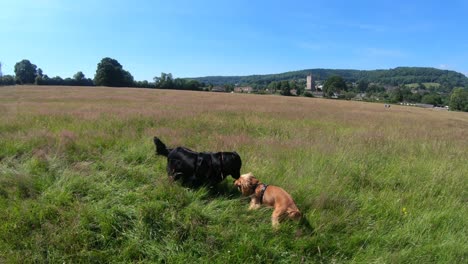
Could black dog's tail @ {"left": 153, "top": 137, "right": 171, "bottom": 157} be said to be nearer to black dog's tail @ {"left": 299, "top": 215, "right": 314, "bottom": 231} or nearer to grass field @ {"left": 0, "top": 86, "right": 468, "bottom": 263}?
grass field @ {"left": 0, "top": 86, "right": 468, "bottom": 263}

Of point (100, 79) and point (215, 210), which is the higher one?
point (100, 79)

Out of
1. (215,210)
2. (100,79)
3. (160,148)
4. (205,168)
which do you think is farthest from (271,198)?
(100,79)

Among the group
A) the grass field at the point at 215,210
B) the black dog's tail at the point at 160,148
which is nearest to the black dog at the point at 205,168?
the grass field at the point at 215,210

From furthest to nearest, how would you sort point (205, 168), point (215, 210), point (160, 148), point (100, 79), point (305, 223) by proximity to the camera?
point (100, 79), point (160, 148), point (205, 168), point (215, 210), point (305, 223)

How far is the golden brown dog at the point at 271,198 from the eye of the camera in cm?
336

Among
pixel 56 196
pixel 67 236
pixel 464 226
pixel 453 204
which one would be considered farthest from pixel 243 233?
pixel 453 204

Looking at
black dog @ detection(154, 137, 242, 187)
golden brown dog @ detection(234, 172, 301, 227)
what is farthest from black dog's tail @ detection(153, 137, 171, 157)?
golden brown dog @ detection(234, 172, 301, 227)

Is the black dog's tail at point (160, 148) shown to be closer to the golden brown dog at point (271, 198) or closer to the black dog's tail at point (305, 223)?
the golden brown dog at point (271, 198)

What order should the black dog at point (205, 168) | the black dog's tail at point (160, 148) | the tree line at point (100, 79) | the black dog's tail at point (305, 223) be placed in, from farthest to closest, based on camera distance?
the tree line at point (100, 79) < the black dog's tail at point (160, 148) < the black dog at point (205, 168) < the black dog's tail at point (305, 223)

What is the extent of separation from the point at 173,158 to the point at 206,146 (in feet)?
7.52

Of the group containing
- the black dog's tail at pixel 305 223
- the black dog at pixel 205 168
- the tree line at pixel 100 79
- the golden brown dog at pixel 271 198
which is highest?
the tree line at pixel 100 79

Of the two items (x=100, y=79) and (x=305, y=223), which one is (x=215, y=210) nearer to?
(x=305, y=223)

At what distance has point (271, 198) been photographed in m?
3.62

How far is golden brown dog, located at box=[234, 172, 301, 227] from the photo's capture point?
3357mm
